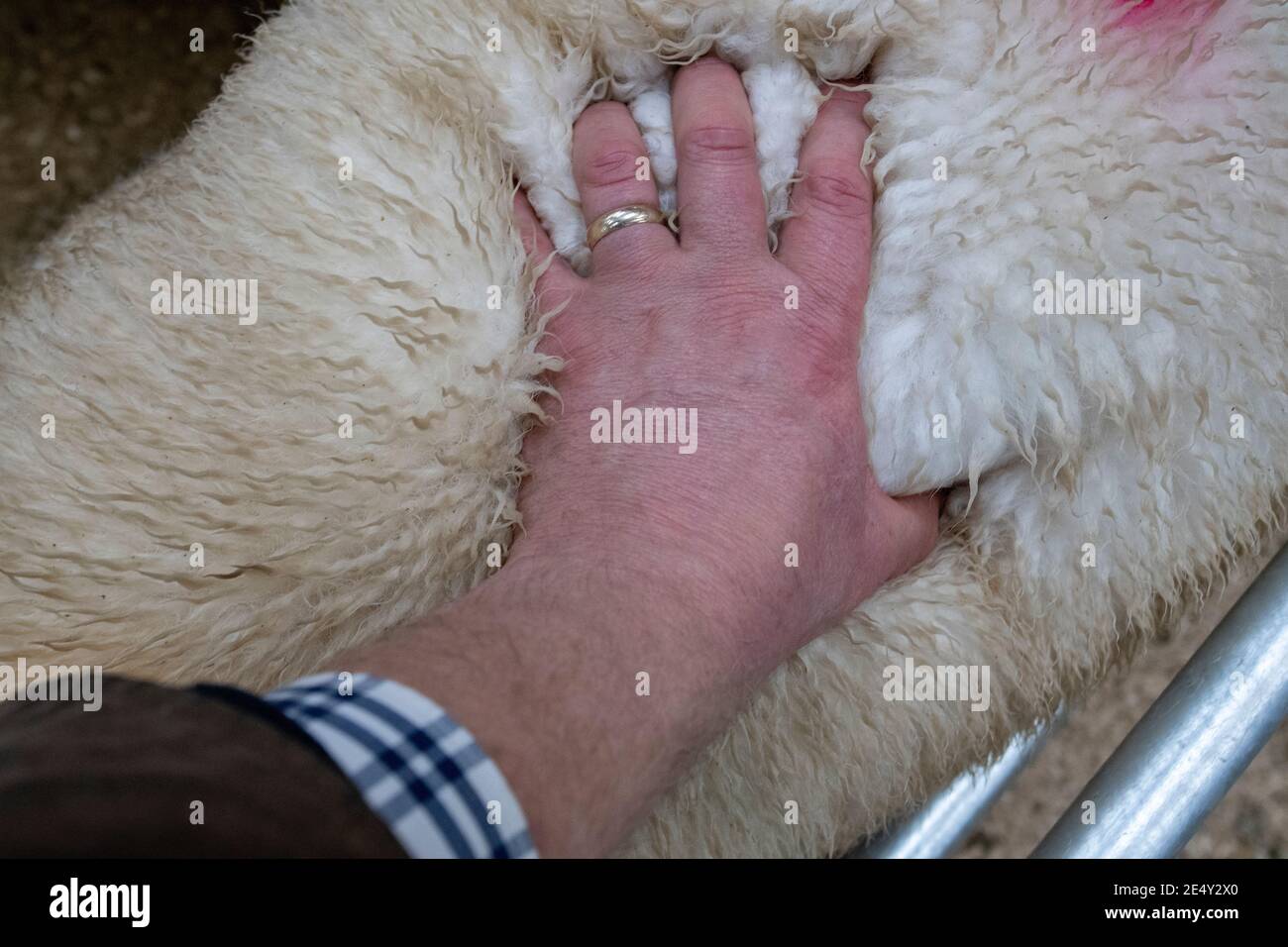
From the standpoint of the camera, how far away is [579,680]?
1.45 ft

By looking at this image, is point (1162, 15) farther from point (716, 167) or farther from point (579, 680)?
point (579, 680)

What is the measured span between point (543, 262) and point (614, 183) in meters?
0.06

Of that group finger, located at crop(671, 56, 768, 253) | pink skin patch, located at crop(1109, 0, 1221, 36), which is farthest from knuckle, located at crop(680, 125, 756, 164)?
pink skin patch, located at crop(1109, 0, 1221, 36)

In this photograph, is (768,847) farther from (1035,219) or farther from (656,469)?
(1035,219)

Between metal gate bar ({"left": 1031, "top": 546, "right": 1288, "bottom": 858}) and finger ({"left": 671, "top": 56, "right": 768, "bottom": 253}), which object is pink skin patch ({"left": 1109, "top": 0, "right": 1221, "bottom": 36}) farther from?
metal gate bar ({"left": 1031, "top": 546, "right": 1288, "bottom": 858})

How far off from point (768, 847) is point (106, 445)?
45 cm

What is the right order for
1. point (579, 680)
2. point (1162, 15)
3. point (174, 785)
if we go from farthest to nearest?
1. point (1162, 15)
2. point (579, 680)
3. point (174, 785)

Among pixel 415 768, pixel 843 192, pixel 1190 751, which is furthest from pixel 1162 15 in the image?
pixel 415 768

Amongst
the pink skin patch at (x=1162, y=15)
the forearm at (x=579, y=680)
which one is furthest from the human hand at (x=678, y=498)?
the pink skin patch at (x=1162, y=15)

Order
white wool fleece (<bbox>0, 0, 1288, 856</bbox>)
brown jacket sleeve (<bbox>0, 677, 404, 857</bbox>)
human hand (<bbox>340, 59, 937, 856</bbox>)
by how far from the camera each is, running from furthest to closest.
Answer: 1. white wool fleece (<bbox>0, 0, 1288, 856</bbox>)
2. human hand (<bbox>340, 59, 937, 856</bbox>)
3. brown jacket sleeve (<bbox>0, 677, 404, 857</bbox>)

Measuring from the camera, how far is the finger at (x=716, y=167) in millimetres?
594

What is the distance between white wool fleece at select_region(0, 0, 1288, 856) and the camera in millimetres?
532

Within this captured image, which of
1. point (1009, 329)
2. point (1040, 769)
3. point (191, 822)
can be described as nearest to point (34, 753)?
point (191, 822)

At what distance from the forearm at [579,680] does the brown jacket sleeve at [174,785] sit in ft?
0.20
